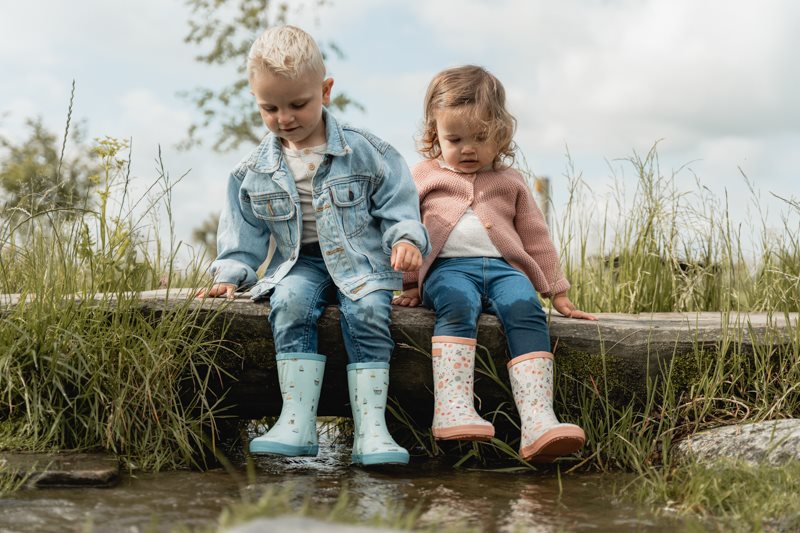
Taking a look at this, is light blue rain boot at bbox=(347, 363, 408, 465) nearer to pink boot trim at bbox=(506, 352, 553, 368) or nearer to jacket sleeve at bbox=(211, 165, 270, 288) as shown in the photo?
pink boot trim at bbox=(506, 352, 553, 368)

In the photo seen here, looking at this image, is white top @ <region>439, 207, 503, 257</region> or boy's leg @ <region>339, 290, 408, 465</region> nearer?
boy's leg @ <region>339, 290, 408, 465</region>

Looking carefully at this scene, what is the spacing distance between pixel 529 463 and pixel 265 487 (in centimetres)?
117

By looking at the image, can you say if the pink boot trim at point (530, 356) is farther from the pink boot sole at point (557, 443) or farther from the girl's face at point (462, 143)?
the girl's face at point (462, 143)

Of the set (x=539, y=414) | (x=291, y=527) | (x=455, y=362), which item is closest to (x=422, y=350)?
(x=455, y=362)

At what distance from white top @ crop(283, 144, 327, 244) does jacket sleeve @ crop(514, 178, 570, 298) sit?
987mm

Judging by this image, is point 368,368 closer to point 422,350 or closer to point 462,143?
point 422,350

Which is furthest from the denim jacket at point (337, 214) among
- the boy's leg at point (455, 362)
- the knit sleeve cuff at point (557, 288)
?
the knit sleeve cuff at point (557, 288)

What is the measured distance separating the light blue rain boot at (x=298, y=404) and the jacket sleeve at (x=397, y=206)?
60 centimetres

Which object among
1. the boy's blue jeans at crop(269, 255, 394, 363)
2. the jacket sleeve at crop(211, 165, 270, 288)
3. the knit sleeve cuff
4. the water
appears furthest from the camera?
the knit sleeve cuff

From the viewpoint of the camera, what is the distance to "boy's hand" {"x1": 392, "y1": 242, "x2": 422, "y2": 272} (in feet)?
11.1

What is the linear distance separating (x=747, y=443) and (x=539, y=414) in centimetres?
82

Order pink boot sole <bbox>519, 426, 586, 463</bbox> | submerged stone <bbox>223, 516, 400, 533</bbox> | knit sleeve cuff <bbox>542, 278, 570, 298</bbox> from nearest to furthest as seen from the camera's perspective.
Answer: submerged stone <bbox>223, 516, 400, 533</bbox> < pink boot sole <bbox>519, 426, 586, 463</bbox> < knit sleeve cuff <bbox>542, 278, 570, 298</bbox>

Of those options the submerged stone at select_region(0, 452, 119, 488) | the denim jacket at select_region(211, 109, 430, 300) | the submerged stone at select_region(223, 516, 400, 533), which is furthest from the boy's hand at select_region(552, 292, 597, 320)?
the submerged stone at select_region(223, 516, 400, 533)

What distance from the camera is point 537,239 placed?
3992mm
